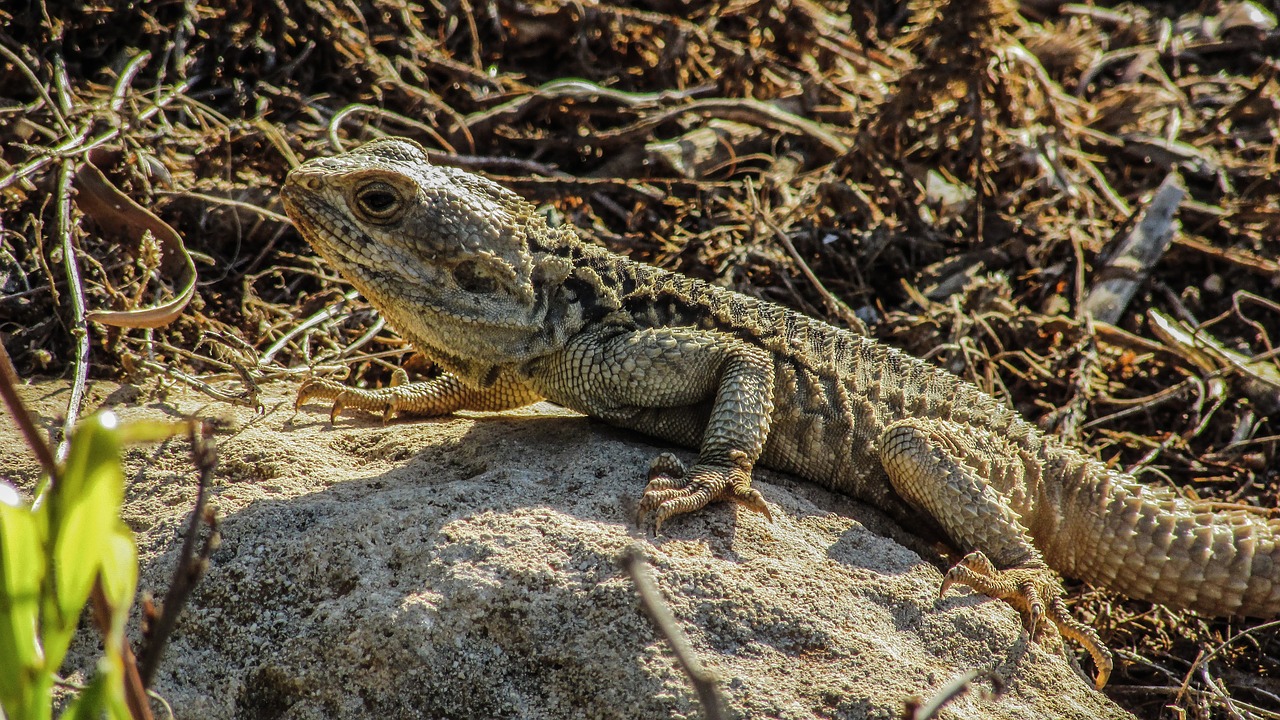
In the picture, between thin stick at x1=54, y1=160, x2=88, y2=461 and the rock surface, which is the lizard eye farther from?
thin stick at x1=54, y1=160, x2=88, y2=461

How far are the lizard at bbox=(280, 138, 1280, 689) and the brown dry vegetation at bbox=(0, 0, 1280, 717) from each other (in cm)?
50

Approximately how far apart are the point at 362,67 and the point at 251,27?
27.9 inches

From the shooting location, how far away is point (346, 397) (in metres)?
4.44

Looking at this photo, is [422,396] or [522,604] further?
[422,396]

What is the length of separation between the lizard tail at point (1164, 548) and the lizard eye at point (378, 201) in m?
3.07

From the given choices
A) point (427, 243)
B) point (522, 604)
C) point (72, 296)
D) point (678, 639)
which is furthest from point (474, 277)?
point (678, 639)

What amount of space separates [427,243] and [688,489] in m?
1.42

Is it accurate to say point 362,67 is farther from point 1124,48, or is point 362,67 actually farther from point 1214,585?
point 1124,48

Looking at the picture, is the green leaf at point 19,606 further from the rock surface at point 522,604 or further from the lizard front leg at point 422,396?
the lizard front leg at point 422,396

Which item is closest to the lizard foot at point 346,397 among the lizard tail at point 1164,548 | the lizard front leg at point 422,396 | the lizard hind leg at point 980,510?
the lizard front leg at point 422,396

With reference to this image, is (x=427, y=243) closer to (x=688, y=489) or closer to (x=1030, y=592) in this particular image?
(x=688, y=489)

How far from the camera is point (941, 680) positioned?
10.7 ft

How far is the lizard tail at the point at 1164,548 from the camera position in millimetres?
4273

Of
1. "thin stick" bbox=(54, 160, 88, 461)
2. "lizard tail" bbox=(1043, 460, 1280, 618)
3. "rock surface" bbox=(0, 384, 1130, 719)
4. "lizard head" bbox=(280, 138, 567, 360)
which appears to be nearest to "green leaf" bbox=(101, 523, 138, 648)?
"rock surface" bbox=(0, 384, 1130, 719)
